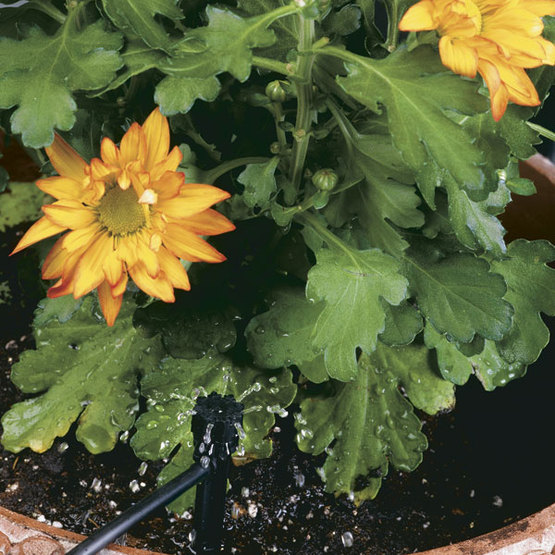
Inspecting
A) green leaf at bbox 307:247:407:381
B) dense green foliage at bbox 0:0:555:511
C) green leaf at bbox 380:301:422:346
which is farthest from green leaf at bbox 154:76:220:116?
green leaf at bbox 380:301:422:346

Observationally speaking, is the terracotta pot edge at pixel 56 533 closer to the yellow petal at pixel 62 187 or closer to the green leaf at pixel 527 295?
the yellow petal at pixel 62 187

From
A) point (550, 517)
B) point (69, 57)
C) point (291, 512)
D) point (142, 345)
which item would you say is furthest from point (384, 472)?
point (69, 57)

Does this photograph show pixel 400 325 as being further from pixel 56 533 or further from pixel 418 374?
pixel 56 533

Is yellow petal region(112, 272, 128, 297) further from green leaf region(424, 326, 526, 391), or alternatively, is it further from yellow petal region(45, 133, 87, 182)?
green leaf region(424, 326, 526, 391)

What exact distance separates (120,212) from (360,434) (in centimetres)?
48

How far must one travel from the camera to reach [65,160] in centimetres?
64

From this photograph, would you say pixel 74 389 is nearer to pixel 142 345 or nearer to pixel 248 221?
pixel 142 345

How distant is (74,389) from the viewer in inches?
38.0

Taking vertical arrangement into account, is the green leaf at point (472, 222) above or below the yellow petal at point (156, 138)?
below

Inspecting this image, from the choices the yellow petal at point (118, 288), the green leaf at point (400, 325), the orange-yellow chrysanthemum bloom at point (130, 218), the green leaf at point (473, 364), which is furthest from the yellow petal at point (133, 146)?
the green leaf at point (473, 364)

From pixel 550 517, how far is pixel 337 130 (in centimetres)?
47

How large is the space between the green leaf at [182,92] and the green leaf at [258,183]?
13 centimetres

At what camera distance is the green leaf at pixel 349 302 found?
2.24ft

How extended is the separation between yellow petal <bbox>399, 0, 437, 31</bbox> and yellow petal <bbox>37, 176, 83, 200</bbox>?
310 millimetres
